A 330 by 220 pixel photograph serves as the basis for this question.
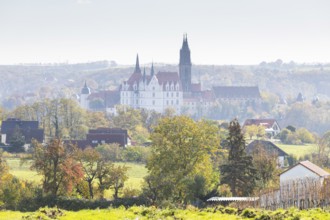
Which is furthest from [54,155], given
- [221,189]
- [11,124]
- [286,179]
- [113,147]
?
[11,124]

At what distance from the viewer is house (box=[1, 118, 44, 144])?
3888 inches

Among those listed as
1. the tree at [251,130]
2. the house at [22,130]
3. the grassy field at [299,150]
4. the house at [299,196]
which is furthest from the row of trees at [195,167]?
the tree at [251,130]

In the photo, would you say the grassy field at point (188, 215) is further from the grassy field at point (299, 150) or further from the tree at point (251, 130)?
the tree at point (251, 130)

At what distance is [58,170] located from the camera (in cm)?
Answer: 4425

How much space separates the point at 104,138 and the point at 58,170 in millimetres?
51078

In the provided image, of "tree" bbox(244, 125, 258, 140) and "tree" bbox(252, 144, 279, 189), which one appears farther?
"tree" bbox(244, 125, 258, 140)

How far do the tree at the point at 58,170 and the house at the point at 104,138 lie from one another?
4421 cm

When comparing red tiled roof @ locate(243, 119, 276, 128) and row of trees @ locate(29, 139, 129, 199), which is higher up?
row of trees @ locate(29, 139, 129, 199)

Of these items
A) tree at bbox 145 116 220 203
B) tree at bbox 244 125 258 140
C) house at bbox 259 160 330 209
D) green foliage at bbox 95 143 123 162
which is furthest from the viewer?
tree at bbox 244 125 258 140

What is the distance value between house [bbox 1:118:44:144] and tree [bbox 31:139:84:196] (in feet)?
170

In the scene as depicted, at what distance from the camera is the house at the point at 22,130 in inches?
3888

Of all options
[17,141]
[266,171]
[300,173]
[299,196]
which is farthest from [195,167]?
[17,141]

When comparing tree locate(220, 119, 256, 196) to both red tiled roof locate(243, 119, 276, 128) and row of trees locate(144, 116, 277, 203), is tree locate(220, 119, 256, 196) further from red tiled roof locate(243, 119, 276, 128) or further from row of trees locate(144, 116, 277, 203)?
red tiled roof locate(243, 119, 276, 128)

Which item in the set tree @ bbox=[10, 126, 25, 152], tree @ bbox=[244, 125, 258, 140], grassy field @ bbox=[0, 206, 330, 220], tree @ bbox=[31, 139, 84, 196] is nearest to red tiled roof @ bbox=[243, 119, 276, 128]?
tree @ bbox=[244, 125, 258, 140]
